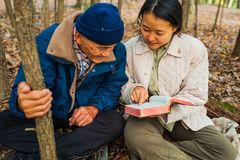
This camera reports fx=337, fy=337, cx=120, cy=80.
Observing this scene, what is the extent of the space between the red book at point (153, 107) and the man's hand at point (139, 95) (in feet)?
0.21

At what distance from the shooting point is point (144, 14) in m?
2.67

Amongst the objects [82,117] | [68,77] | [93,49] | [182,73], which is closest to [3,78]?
[68,77]

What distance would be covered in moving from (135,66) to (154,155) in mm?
773

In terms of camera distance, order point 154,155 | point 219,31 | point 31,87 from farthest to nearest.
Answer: point 219,31 < point 154,155 < point 31,87

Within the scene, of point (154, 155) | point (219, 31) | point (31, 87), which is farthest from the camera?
point (219, 31)

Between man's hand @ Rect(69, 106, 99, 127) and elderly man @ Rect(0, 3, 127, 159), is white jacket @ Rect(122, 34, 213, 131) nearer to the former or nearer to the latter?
elderly man @ Rect(0, 3, 127, 159)

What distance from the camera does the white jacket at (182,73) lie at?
281cm

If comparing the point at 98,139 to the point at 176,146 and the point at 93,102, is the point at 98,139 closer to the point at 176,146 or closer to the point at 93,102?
the point at 93,102

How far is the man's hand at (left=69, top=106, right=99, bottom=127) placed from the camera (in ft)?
8.39

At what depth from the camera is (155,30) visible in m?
2.65

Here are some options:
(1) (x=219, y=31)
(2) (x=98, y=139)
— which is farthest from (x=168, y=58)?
(1) (x=219, y=31)

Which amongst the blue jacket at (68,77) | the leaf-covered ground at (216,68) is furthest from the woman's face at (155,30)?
the leaf-covered ground at (216,68)

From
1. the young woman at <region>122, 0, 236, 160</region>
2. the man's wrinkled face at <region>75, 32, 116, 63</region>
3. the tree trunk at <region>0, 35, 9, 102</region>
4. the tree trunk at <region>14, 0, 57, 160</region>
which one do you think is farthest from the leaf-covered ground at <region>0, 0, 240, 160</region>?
the tree trunk at <region>14, 0, 57, 160</region>

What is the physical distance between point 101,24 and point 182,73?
89 cm
